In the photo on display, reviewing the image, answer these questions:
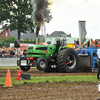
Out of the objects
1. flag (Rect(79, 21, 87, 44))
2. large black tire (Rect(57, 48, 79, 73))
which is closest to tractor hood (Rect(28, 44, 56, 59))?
large black tire (Rect(57, 48, 79, 73))

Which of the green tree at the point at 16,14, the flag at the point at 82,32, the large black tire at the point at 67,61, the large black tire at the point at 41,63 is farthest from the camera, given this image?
the green tree at the point at 16,14

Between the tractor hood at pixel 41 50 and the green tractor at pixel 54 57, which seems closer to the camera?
the green tractor at pixel 54 57

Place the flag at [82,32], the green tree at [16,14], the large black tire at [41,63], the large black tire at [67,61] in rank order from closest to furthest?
1. the large black tire at [41,63]
2. the large black tire at [67,61]
3. the flag at [82,32]
4. the green tree at [16,14]

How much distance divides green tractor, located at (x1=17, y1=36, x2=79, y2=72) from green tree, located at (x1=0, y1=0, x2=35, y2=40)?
101ft

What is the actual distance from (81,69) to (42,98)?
361 inches

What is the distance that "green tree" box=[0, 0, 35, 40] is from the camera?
44.8m

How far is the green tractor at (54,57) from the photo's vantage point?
1403 cm

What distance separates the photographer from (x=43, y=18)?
66.1 ft

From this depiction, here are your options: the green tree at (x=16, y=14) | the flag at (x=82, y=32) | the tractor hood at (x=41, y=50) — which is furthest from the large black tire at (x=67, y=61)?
the green tree at (x=16, y=14)

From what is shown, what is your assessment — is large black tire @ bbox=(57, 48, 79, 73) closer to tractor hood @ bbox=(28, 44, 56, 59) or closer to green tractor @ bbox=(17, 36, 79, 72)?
green tractor @ bbox=(17, 36, 79, 72)

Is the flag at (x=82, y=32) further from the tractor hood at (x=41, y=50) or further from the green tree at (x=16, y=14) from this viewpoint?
the green tree at (x=16, y=14)

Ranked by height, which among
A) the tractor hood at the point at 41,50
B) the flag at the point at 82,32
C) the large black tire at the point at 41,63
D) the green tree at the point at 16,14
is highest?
the green tree at the point at 16,14

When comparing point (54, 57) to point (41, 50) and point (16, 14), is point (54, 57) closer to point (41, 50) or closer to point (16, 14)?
point (41, 50)

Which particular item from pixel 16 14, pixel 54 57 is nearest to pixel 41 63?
pixel 54 57
